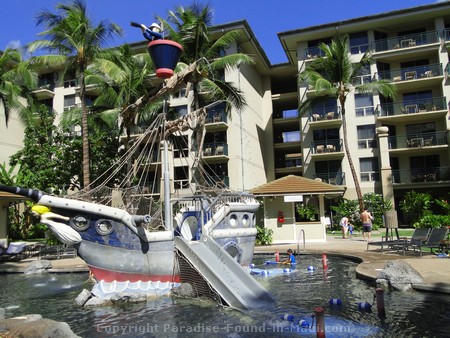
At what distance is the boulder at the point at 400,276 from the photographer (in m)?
10.8

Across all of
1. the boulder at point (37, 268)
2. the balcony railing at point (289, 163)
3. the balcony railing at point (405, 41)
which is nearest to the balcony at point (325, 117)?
the balcony railing at point (289, 163)

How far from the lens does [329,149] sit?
39844mm

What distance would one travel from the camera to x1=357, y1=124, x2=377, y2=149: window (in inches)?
1566

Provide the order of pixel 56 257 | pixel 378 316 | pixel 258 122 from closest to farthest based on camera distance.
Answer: pixel 378 316 < pixel 56 257 < pixel 258 122

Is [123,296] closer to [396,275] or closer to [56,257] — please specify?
[396,275]

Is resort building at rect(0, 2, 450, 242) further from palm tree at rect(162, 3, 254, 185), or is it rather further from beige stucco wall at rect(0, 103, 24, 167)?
beige stucco wall at rect(0, 103, 24, 167)

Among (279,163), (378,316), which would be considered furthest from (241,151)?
(378,316)

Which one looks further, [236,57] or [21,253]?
[236,57]

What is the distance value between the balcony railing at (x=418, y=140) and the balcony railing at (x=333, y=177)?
5.17 m

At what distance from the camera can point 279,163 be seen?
49.7m

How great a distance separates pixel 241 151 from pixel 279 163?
36.1 feet

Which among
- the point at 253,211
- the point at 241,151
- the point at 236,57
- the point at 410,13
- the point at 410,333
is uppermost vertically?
the point at 410,13

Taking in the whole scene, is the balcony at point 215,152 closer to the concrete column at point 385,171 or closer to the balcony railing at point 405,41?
the concrete column at point 385,171

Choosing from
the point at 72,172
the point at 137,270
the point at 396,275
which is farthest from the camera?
the point at 72,172
